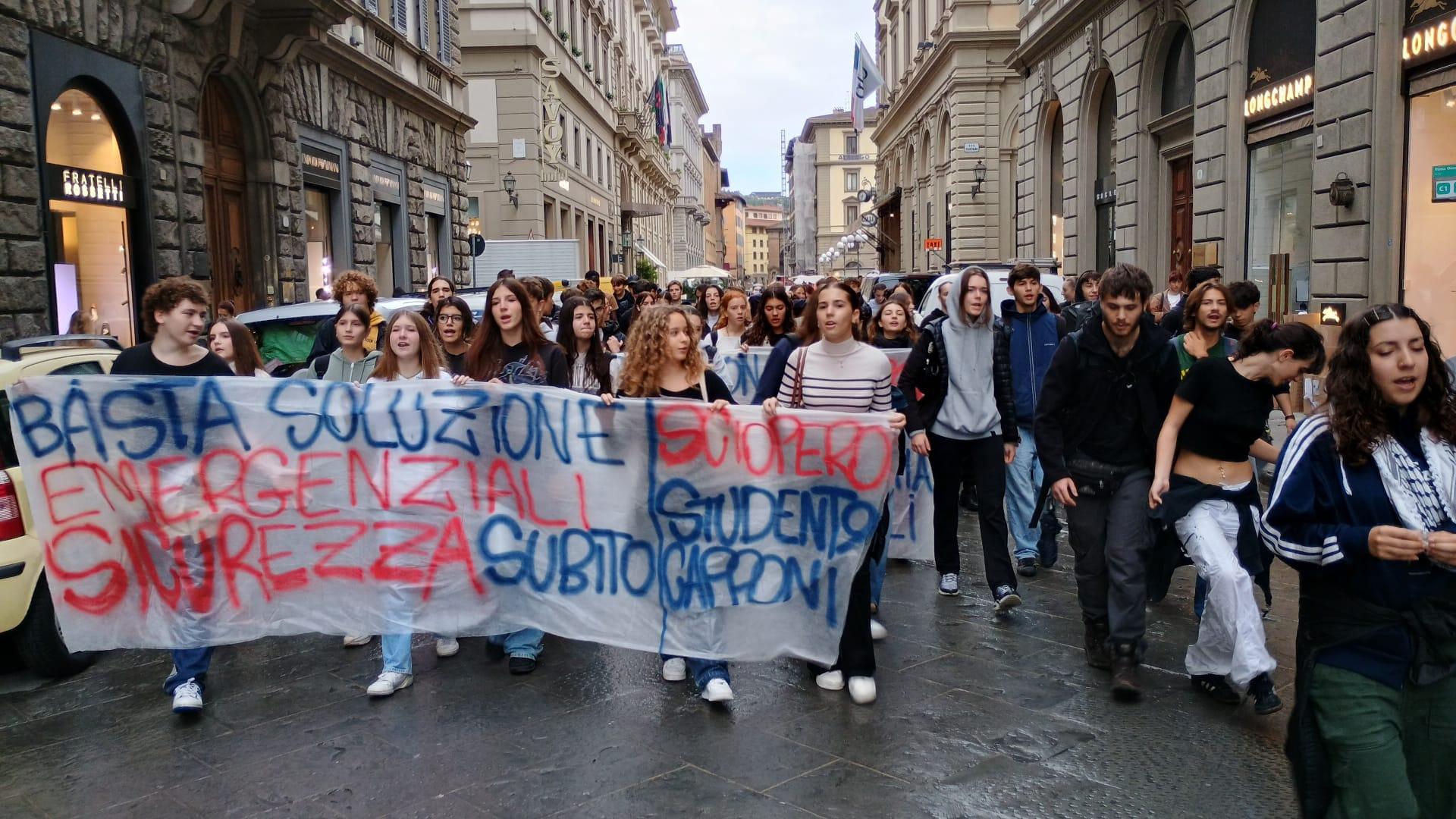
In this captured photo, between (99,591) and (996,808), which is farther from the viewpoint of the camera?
(99,591)

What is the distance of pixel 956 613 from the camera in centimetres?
645

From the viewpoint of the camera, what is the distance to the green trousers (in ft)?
9.61

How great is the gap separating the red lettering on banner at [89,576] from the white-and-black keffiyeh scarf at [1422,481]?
473cm

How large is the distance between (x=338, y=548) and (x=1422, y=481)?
4.15 m

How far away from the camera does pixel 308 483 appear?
543 cm

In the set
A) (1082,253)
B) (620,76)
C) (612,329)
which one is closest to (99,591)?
(612,329)

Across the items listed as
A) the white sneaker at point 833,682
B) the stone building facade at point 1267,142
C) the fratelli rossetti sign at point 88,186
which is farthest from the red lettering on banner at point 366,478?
the stone building facade at point 1267,142

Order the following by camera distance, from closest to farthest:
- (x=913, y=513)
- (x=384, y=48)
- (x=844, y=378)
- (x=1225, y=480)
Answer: (x=1225, y=480)
(x=844, y=378)
(x=913, y=513)
(x=384, y=48)

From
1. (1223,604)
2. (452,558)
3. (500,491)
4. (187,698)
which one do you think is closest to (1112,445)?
(1223,604)

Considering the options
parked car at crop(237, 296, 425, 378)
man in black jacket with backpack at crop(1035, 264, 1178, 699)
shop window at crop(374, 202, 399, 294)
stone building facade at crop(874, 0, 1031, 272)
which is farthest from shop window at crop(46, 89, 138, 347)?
stone building facade at crop(874, 0, 1031, 272)

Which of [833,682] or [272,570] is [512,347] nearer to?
[272,570]

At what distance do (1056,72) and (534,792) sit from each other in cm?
2500

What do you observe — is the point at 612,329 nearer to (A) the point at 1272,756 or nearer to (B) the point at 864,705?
(B) the point at 864,705

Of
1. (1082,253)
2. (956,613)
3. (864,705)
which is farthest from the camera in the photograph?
(1082,253)
